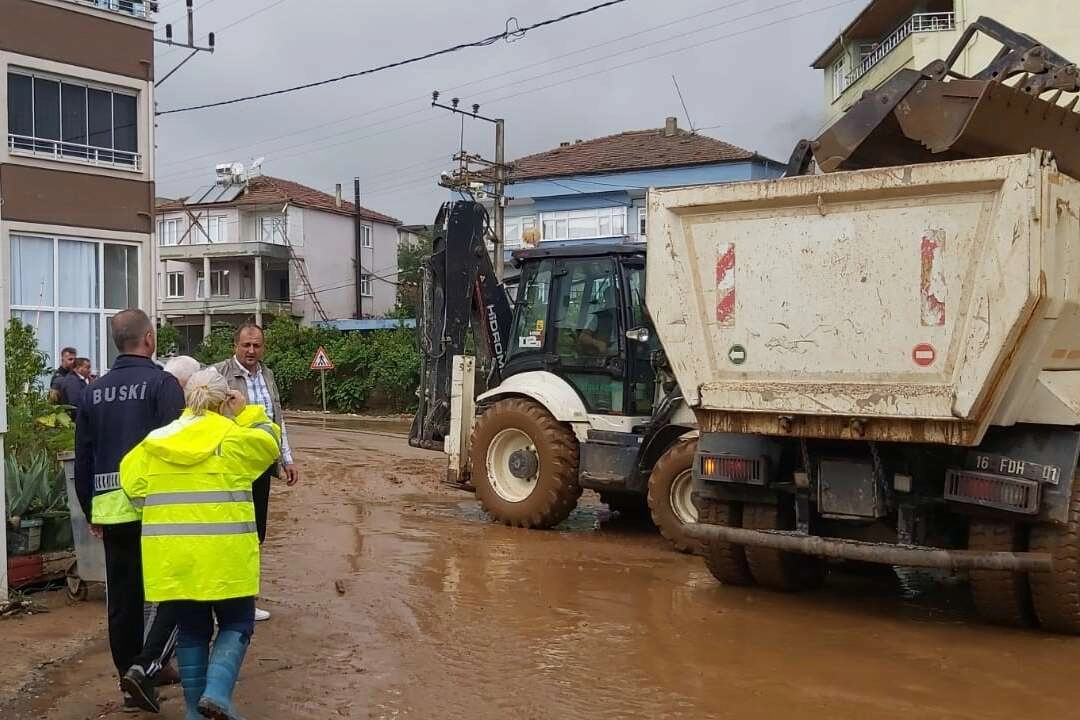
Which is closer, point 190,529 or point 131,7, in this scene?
point 190,529

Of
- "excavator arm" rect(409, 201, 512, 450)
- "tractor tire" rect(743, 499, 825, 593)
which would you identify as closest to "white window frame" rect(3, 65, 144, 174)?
"excavator arm" rect(409, 201, 512, 450)

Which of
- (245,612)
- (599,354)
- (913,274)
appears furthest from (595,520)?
(245,612)

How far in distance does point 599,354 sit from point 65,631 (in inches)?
199

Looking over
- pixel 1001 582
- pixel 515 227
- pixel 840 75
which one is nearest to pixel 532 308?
pixel 1001 582

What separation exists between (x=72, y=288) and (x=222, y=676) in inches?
669

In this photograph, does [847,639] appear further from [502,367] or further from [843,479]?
[502,367]

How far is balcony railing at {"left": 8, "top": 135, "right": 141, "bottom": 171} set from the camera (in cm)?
1845

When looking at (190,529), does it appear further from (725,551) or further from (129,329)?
(725,551)

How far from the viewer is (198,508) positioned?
431cm

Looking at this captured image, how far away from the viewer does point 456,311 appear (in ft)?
36.0

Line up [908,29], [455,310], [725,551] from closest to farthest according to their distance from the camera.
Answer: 1. [725,551]
2. [455,310]
3. [908,29]

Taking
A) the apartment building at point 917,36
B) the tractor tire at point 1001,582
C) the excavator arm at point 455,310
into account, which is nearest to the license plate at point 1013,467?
the tractor tire at point 1001,582

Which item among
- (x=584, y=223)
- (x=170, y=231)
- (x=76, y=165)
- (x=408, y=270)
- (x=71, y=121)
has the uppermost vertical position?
(x=170, y=231)

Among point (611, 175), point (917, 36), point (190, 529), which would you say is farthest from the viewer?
point (611, 175)
